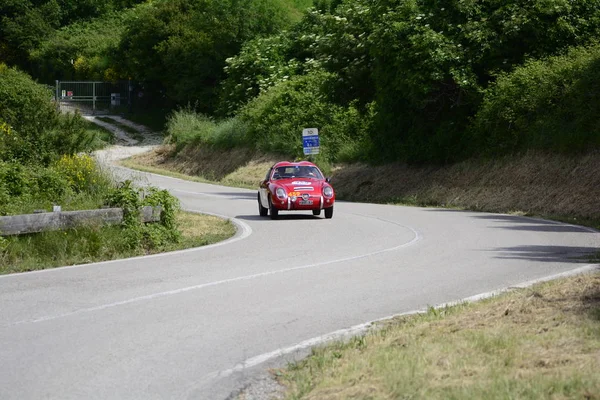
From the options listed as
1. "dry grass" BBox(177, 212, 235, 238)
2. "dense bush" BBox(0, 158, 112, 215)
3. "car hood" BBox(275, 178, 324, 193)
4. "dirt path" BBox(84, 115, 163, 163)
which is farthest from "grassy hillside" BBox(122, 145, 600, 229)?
"dirt path" BBox(84, 115, 163, 163)

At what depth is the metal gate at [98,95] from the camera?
243ft

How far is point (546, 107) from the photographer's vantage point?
3253cm

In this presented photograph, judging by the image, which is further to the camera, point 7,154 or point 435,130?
point 435,130

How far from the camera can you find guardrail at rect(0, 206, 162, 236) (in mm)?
14711

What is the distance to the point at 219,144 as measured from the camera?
55375mm

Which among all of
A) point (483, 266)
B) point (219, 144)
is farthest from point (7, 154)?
point (219, 144)

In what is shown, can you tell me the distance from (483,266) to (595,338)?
6.67 m

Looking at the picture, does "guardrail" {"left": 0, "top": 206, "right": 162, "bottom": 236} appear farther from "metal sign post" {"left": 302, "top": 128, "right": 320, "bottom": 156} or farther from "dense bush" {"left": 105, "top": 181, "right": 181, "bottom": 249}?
"metal sign post" {"left": 302, "top": 128, "right": 320, "bottom": 156}

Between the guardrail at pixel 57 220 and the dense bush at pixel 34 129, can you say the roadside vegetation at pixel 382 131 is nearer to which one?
the dense bush at pixel 34 129

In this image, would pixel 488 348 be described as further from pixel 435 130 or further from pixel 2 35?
pixel 2 35

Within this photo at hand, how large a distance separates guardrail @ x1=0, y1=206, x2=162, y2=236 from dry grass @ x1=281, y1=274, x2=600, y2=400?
24.3ft

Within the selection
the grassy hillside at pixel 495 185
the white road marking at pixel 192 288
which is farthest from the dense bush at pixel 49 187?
the grassy hillside at pixel 495 185

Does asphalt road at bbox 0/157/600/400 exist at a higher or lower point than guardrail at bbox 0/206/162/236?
lower

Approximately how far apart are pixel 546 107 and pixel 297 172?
1088cm
